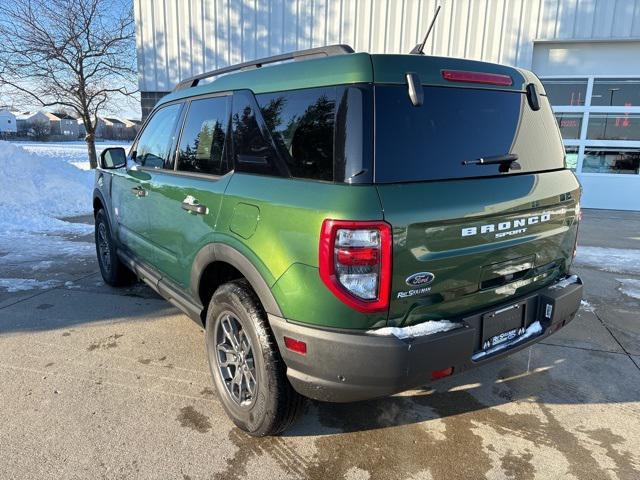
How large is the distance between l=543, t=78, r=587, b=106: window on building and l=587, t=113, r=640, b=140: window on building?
0.49 metres

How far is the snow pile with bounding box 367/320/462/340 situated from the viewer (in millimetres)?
2023

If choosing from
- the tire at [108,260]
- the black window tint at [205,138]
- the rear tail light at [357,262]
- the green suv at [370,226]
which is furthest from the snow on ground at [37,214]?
the rear tail light at [357,262]

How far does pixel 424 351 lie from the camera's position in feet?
6.61

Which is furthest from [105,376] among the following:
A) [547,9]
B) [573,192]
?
[547,9]

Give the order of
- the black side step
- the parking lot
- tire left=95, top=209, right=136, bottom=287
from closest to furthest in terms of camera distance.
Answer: the parking lot
the black side step
tire left=95, top=209, right=136, bottom=287

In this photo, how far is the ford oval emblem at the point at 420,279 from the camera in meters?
2.03

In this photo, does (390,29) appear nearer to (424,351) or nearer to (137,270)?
(137,270)

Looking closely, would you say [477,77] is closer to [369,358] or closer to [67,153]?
[369,358]

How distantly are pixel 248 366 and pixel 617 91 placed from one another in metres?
10.9

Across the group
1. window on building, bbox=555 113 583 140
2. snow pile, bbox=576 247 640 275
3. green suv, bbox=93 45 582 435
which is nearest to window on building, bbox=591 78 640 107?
window on building, bbox=555 113 583 140

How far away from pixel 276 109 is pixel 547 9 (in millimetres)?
9777

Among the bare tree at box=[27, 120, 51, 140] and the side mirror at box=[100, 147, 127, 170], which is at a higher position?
the bare tree at box=[27, 120, 51, 140]

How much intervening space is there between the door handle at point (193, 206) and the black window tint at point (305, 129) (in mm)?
671

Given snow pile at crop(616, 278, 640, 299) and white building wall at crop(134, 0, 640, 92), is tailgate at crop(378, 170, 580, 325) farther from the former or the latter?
white building wall at crop(134, 0, 640, 92)
